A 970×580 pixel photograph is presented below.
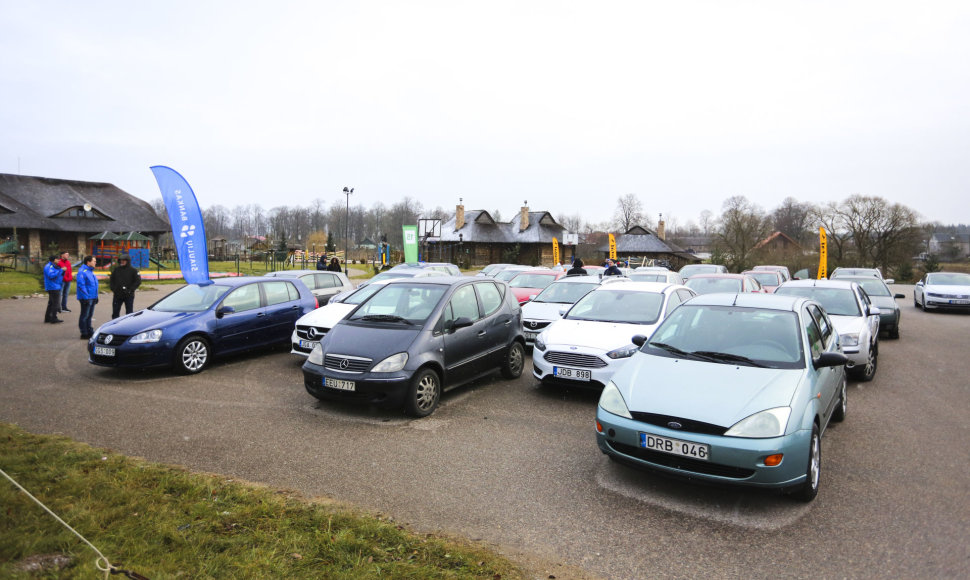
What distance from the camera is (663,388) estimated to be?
461 centimetres

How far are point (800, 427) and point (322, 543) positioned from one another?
3.56m

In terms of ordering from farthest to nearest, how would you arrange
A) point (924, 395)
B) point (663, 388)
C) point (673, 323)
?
1. point (924, 395)
2. point (673, 323)
3. point (663, 388)

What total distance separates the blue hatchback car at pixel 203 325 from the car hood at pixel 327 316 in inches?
39.0

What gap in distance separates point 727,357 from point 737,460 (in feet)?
4.13

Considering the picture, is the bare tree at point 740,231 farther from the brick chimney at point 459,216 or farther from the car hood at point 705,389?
the car hood at point 705,389

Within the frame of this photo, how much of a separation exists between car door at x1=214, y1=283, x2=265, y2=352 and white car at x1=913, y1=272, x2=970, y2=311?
69.9ft

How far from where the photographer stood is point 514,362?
28.0ft

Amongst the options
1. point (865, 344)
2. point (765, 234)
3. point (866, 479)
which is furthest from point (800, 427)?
point (765, 234)

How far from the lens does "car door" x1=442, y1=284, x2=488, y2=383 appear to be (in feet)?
23.1

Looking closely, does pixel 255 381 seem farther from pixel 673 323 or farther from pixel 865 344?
pixel 865 344

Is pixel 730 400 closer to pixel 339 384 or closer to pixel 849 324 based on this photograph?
pixel 339 384

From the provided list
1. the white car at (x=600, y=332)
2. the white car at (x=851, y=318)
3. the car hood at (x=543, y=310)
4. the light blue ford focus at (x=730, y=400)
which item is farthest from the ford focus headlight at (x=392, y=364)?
the white car at (x=851, y=318)

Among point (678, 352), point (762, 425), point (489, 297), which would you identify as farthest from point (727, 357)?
point (489, 297)

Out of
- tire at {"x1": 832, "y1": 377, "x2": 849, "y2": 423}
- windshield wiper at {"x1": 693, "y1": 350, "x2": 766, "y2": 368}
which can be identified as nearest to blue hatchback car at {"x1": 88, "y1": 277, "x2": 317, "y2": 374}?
windshield wiper at {"x1": 693, "y1": 350, "x2": 766, "y2": 368}
